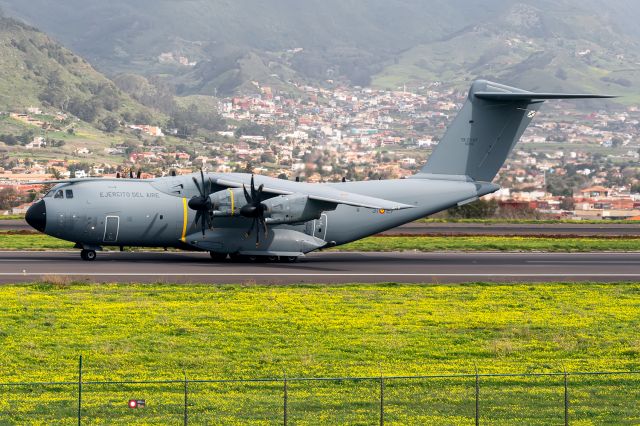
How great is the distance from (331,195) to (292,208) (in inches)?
74.8

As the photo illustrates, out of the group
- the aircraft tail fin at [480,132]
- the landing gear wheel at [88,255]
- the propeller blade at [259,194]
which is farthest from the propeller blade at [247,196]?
the aircraft tail fin at [480,132]

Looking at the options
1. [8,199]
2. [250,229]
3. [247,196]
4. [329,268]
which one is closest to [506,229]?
[329,268]

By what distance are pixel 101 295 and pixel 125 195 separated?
Result: 10874mm

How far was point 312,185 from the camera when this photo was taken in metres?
50.4

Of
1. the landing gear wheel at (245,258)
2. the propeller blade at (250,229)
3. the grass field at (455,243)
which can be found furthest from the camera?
the grass field at (455,243)

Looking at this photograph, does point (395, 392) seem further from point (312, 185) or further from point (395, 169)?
point (395, 169)

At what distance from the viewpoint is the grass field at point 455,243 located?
193ft

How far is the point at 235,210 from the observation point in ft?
157

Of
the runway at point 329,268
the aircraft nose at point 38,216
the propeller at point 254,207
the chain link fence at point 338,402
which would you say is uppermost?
the propeller at point 254,207

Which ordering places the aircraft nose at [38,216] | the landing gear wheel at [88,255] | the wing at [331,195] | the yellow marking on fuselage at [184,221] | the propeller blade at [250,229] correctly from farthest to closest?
the landing gear wheel at [88,255]
the propeller blade at [250,229]
the yellow marking on fuselage at [184,221]
the wing at [331,195]
the aircraft nose at [38,216]

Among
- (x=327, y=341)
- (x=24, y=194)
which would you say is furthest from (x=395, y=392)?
(x=24, y=194)

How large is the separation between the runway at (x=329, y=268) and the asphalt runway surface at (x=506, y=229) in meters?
16.6

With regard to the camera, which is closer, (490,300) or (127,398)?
(127,398)

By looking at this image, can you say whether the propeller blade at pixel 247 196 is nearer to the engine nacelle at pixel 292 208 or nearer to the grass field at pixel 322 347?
the engine nacelle at pixel 292 208
